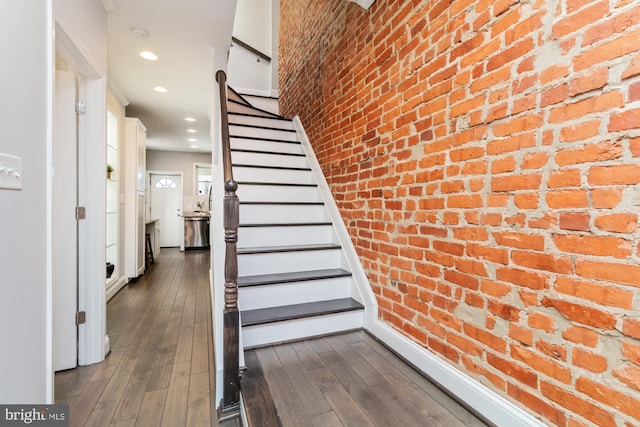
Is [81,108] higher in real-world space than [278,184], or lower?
higher

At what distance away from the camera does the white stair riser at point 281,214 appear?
265cm

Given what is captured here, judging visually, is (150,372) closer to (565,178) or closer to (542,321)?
(542,321)

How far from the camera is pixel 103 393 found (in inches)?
69.6

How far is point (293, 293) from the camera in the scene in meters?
2.16

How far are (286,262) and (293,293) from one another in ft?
0.98

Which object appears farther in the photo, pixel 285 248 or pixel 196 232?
pixel 196 232

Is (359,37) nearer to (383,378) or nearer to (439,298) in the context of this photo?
(439,298)

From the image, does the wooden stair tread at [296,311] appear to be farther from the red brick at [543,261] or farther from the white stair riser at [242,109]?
the white stair riser at [242,109]

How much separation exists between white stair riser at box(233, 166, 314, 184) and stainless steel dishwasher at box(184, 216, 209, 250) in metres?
4.78

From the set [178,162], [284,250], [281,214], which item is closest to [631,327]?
[284,250]

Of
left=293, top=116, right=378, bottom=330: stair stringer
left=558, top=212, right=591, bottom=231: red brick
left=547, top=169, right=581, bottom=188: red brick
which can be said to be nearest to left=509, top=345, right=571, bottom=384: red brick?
left=558, top=212, right=591, bottom=231: red brick

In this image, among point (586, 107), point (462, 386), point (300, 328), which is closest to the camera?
point (586, 107)

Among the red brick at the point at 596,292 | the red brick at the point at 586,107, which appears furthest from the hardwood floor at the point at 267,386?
the red brick at the point at 586,107

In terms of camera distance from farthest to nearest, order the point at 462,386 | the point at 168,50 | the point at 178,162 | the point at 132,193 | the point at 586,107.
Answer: the point at 178,162 < the point at 132,193 < the point at 168,50 < the point at 462,386 < the point at 586,107
